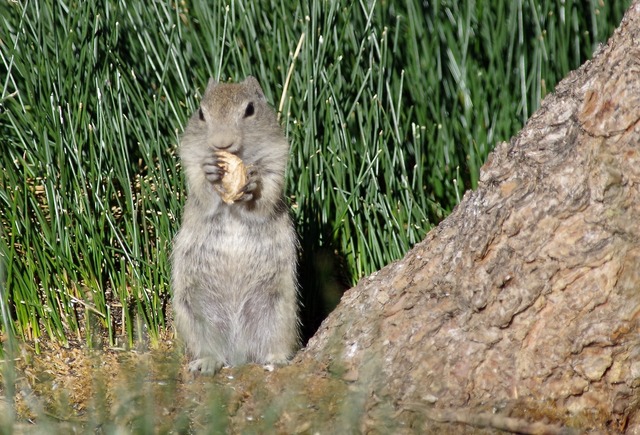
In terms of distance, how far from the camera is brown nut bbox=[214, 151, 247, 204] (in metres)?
3.50

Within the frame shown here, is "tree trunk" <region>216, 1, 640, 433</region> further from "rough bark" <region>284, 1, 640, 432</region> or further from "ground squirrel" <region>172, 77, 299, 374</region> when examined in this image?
"ground squirrel" <region>172, 77, 299, 374</region>

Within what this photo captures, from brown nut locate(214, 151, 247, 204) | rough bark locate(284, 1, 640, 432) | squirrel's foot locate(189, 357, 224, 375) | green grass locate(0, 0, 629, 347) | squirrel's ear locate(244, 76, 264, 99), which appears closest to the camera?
rough bark locate(284, 1, 640, 432)

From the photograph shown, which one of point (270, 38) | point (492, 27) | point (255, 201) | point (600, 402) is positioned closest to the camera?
point (600, 402)

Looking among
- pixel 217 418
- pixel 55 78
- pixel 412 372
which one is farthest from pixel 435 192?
pixel 217 418

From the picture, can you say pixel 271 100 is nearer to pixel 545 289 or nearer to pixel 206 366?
pixel 206 366

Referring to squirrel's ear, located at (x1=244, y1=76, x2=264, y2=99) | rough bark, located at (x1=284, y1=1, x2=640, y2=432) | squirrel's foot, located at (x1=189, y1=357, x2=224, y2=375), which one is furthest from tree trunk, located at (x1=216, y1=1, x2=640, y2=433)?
squirrel's ear, located at (x1=244, y1=76, x2=264, y2=99)

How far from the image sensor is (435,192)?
4.52m

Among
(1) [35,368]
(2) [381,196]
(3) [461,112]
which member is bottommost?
(1) [35,368]

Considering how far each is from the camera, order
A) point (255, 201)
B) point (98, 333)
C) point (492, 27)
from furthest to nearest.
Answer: point (492, 27)
point (98, 333)
point (255, 201)

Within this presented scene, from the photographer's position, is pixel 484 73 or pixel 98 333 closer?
pixel 98 333

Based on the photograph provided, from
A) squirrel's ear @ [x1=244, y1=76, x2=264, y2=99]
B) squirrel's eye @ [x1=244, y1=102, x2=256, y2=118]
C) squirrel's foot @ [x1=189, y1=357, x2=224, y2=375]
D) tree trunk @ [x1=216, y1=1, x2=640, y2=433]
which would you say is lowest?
squirrel's foot @ [x1=189, y1=357, x2=224, y2=375]

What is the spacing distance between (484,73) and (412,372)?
6.52 feet

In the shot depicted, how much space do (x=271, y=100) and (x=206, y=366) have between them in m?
1.49

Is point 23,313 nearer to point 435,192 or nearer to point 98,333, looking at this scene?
point 98,333
